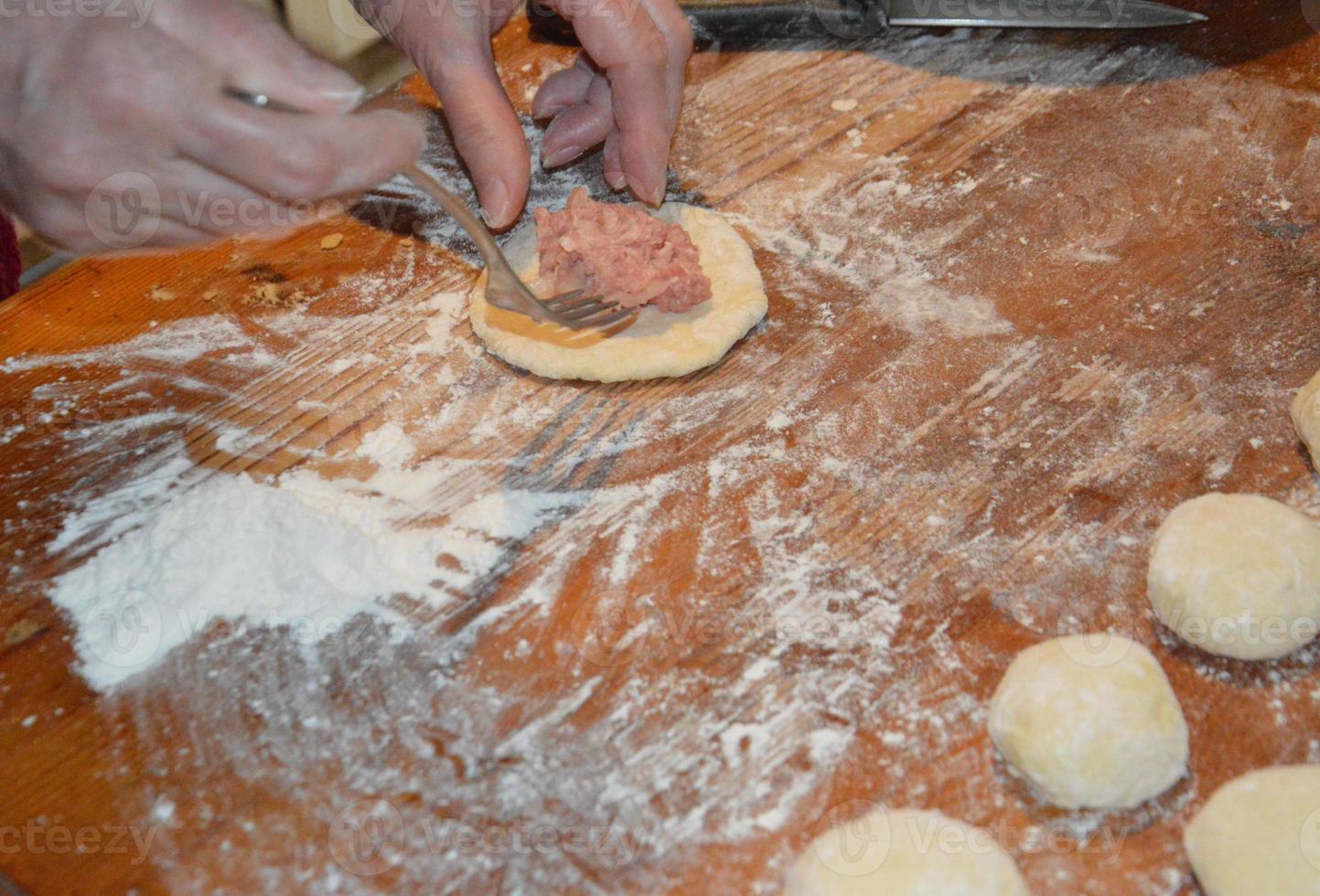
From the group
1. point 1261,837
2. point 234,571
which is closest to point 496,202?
point 234,571

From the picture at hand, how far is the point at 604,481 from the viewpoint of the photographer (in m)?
1.79

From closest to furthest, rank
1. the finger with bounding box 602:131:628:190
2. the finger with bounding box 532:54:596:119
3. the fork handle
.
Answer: the fork handle
the finger with bounding box 602:131:628:190
the finger with bounding box 532:54:596:119

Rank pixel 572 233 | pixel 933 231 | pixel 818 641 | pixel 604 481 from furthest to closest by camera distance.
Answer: pixel 933 231, pixel 572 233, pixel 604 481, pixel 818 641

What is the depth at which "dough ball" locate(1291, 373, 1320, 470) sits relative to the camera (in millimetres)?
1642

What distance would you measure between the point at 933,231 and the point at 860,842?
52.9 inches

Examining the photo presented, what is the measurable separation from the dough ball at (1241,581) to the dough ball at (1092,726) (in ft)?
0.38

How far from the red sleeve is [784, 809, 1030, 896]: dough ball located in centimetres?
218

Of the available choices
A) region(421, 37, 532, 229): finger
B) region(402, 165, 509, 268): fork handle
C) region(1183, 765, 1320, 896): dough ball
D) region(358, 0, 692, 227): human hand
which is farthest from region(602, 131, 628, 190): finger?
region(1183, 765, 1320, 896): dough ball

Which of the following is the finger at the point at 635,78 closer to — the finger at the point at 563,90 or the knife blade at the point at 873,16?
the finger at the point at 563,90

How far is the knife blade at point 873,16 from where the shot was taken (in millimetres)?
2580

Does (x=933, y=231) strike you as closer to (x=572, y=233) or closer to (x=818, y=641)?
(x=572, y=233)

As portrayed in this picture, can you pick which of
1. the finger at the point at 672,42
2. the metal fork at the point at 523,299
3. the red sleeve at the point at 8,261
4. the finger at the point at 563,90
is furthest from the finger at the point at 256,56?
the red sleeve at the point at 8,261

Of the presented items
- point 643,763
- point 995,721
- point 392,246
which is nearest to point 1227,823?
point 995,721

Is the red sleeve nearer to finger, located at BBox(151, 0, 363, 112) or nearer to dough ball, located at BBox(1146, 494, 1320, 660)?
finger, located at BBox(151, 0, 363, 112)
